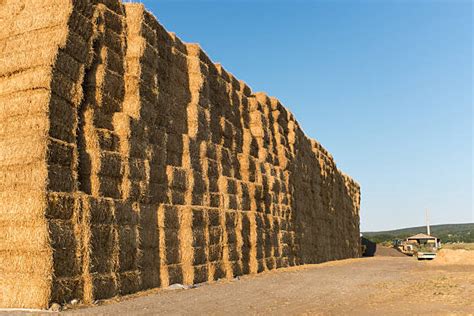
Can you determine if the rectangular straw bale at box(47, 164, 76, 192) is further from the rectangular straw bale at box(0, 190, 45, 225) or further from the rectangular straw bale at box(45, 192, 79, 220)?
the rectangular straw bale at box(0, 190, 45, 225)

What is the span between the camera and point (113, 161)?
42.4ft

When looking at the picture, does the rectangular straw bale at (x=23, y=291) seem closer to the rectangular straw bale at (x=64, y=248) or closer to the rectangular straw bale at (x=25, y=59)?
the rectangular straw bale at (x=64, y=248)

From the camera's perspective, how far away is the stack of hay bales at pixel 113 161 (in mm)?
10820

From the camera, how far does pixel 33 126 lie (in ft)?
36.9

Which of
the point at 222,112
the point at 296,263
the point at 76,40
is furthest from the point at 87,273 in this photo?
the point at 296,263

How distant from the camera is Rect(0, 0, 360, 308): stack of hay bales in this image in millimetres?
10820

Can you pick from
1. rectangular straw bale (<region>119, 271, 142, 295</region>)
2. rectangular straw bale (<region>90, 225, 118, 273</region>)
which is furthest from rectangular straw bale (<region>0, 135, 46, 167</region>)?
rectangular straw bale (<region>119, 271, 142, 295</region>)

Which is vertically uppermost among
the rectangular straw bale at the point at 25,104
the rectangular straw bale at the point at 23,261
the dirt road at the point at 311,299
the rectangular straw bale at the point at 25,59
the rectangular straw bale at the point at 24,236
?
the rectangular straw bale at the point at 25,59

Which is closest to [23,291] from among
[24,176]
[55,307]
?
[55,307]

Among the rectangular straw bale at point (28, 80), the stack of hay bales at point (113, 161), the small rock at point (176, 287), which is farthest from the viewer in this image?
the small rock at point (176, 287)

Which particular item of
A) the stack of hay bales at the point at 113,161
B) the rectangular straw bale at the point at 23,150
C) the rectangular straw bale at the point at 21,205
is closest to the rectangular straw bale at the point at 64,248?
the stack of hay bales at the point at 113,161

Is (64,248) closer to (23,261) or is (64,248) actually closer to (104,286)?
(23,261)

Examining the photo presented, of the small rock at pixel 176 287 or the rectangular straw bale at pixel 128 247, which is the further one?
the small rock at pixel 176 287

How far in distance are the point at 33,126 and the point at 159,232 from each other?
4.88 m
